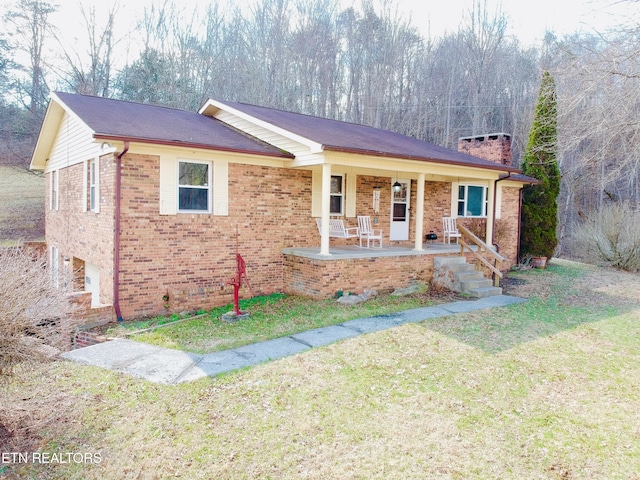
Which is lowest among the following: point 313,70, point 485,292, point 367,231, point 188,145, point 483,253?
point 485,292

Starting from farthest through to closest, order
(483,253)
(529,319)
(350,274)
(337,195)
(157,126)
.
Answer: (483,253) → (337,195) → (350,274) → (157,126) → (529,319)

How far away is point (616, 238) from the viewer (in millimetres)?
16078

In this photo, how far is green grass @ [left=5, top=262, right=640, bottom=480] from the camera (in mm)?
3609

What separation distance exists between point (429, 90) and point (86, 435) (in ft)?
84.9

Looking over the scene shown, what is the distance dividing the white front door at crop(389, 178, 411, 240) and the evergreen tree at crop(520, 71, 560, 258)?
18.7ft

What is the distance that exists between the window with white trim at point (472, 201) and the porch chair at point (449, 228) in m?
1.01

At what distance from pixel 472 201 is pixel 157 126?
1057 cm

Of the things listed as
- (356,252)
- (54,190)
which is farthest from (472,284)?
(54,190)

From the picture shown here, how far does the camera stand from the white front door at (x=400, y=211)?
43.3ft

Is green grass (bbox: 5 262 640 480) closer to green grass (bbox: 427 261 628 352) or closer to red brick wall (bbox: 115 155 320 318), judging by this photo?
green grass (bbox: 427 261 628 352)

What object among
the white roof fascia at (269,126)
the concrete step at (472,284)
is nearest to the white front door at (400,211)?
the concrete step at (472,284)

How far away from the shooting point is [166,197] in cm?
892

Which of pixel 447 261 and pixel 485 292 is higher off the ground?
Result: pixel 447 261

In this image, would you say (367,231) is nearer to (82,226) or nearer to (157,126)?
(157,126)
